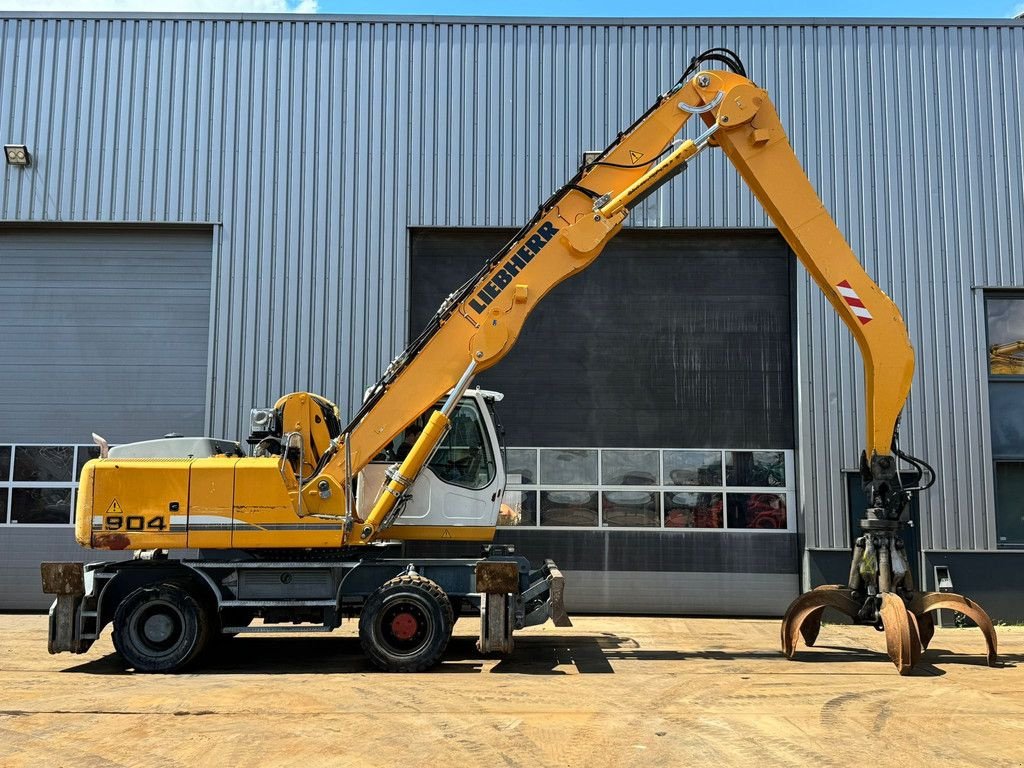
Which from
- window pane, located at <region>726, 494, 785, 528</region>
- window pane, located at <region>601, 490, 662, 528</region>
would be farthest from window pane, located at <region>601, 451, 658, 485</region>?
window pane, located at <region>726, 494, 785, 528</region>

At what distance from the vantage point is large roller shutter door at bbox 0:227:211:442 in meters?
13.8

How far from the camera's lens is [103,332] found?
13984mm

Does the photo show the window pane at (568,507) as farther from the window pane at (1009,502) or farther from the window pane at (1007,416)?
the window pane at (1007,416)

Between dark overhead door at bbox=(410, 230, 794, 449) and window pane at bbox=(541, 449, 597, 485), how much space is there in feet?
0.77

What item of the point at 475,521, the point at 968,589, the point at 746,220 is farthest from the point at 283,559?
the point at 968,589

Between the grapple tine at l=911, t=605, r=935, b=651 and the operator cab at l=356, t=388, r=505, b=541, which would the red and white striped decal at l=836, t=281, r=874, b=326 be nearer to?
the grapple tine at l=911, t=605, r=935, b=651

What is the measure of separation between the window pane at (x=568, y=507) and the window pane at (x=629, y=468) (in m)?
0.39

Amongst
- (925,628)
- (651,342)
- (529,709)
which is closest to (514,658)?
(529,709)

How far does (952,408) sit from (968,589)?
8.76 ft

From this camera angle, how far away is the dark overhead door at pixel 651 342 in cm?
1363

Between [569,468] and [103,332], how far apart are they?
7.72 meters

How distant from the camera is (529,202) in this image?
13.7 meters

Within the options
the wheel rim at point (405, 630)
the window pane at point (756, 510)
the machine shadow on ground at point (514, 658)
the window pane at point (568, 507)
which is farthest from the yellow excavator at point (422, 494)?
the window pane at point (568, 507)

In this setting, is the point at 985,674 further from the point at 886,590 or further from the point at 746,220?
the point at 746,220
